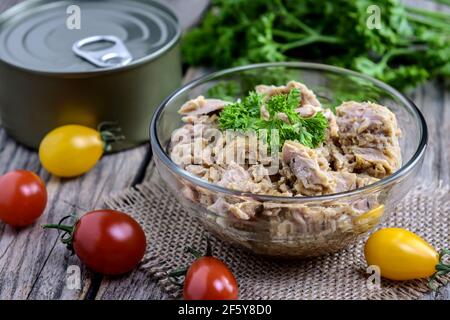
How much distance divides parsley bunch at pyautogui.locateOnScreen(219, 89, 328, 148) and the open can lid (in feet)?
2.93

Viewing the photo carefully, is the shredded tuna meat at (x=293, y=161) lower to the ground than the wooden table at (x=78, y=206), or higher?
higher

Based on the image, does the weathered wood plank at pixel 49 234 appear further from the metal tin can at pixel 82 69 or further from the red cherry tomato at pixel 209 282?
the red cherry tomato at pixel 209 282

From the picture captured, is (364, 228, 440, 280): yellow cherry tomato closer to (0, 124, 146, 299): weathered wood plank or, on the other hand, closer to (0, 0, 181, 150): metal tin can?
(0, 124, 146, 299): weathered wood plank

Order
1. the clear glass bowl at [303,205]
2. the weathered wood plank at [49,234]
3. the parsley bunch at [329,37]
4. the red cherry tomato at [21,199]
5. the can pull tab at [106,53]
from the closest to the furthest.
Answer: the clear glass bowl at [303,205] → the weathered wood plank at [49,234] → the red cherry tomato at [21,199] → the can pull tab at [106,53] → the parsley bunch at [329,37]

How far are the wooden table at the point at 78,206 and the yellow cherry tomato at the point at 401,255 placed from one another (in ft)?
0.38

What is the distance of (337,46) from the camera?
4.39 meters

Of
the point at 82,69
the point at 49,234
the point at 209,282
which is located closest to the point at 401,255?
the point at 209,282

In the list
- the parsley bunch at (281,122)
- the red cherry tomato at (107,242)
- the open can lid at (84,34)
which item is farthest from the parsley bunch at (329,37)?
the red cherry tomato at (107,242)

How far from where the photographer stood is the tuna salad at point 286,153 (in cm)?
249

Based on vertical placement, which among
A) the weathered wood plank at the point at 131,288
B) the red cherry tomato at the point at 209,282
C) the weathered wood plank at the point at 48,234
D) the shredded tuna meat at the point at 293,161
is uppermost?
the shredded tuna meat at the point at 293,161

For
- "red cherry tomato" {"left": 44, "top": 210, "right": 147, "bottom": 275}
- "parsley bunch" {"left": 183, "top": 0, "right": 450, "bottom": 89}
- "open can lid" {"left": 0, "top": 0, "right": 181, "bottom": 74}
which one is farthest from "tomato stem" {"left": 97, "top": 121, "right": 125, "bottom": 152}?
"parsley bunch" {"left": 183, "top": 0, "right": 450, "bottom": 89}

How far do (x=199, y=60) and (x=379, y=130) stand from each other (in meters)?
1.87
